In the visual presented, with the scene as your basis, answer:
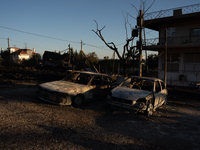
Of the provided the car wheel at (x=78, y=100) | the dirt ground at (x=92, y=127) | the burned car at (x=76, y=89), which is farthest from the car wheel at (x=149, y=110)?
the car wheel at (x=78, y=100)

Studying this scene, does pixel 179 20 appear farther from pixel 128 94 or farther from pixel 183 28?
pixel 128 94

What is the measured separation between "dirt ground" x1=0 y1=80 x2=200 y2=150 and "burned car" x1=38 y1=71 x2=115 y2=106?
335 millimetres

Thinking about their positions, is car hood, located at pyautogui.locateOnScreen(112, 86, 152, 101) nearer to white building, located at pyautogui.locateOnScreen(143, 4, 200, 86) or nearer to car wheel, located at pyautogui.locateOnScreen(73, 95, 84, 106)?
car wheel, located at pyautogui.locateOnScreen(73, 95, 84, 106)

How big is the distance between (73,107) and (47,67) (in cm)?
1651

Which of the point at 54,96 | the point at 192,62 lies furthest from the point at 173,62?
the point at 54,96

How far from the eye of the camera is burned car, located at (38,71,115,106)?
22.5 ft

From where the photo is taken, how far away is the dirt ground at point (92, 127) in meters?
4.00

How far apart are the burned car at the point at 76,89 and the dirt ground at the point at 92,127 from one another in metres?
0.34

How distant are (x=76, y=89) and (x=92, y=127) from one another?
7.98 ft

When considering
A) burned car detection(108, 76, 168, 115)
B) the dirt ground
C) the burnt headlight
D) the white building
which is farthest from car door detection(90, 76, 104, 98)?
the white building

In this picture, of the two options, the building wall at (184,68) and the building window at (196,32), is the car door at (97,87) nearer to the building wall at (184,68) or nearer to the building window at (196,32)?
the building wall at (184,68)

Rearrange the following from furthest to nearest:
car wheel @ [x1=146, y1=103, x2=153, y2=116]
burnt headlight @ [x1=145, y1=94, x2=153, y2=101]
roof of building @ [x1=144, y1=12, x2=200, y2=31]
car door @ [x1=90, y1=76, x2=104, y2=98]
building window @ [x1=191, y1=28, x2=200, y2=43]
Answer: building window @ [x1=191, y1=28, x2=200, y2=43]
roof of building @ [x1=144, y1=12, x2=200, y2=31]
car door @ [x1=90, y1=76, x2=104, y2=98]
burnt headlight @ [x1=145, y1=94, x2=153, y2=101]
car wheel @ [x1=146, y1=103, x2=153, y2=116]

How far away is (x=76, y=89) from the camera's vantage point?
719cm

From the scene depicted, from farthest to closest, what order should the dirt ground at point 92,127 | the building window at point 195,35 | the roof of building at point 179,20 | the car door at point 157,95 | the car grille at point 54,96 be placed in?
the building window at point 195,35 < the roof of building at point 179,20 < the car door at point 157,95 < the car grille at point 54,96 < the dirt ground at point 92,127
